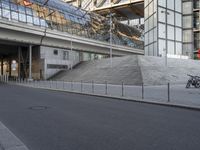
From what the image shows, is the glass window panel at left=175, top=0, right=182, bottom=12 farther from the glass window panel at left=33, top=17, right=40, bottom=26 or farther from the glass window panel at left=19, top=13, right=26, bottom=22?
the glass window panel at left=19, top=13, right=26, bottom=22

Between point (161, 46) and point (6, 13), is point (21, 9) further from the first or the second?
point (161, 46)

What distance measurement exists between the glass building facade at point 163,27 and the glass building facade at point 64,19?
51.0 feet

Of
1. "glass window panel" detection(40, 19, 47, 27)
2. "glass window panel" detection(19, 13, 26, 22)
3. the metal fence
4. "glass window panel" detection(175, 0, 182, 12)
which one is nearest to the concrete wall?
"glass window panel" detection(40, 19, 47, 27)

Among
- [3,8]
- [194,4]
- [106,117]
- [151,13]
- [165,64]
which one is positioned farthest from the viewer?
[194,4]

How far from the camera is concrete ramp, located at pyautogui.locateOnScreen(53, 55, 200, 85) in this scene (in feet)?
107

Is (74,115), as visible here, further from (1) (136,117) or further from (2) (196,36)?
(2) (196,36)

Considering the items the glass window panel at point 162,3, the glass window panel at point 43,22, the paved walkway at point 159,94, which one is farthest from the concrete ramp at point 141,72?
the glass window panel at point 43,22

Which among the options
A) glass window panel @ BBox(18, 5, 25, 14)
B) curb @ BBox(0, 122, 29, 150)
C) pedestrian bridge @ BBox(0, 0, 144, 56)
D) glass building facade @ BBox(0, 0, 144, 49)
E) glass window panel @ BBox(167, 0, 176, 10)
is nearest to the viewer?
curb @ BBox(0, 122, 29, 150)

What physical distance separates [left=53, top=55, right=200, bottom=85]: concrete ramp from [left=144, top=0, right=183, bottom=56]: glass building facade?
26.4 ft

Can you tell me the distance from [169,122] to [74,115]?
357cm

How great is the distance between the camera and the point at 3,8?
4741 centimetres

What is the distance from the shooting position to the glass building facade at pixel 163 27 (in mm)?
52156

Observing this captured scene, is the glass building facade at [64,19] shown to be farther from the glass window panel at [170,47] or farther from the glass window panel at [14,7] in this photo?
the glass window panel at [170,47]

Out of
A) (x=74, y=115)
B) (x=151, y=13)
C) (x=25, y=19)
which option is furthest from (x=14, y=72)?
(x=74, y=115)
